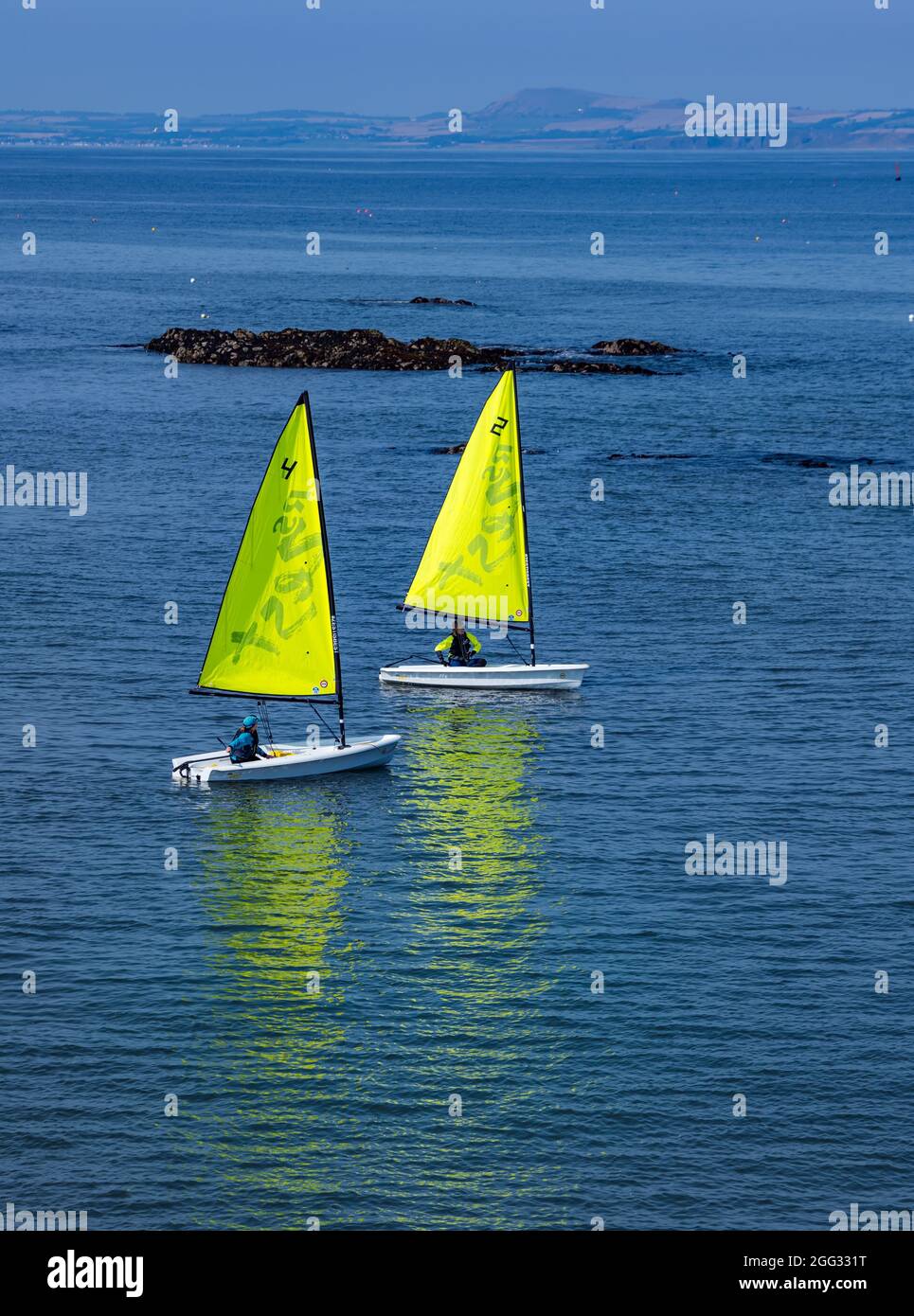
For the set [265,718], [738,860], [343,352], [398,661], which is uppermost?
[343,352]

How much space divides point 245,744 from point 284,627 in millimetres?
4644

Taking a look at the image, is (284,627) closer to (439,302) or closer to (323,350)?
(323,350)

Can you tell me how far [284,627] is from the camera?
59.1 metres

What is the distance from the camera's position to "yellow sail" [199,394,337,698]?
58188 mm

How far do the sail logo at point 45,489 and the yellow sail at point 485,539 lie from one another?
33.4 metres

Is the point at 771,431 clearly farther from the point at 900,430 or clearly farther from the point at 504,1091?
the point at 504,1091

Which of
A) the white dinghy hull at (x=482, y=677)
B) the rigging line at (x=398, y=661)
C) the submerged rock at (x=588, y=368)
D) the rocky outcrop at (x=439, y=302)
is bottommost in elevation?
the white dinghy hull at (x=482, y=677)

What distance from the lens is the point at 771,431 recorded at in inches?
4961

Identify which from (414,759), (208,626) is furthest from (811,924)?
(208,626)

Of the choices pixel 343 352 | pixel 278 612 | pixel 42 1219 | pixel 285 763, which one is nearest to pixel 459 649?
pixel 278 612

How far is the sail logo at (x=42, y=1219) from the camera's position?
34000mm

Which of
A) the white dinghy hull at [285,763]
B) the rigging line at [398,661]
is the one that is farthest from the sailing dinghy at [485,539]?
the white dinghy hull at [285,763]

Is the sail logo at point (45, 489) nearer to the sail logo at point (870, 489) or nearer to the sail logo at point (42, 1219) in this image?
the sail logo at point (870, 489)

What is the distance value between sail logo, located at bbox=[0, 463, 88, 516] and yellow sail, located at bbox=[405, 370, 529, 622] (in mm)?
33378
